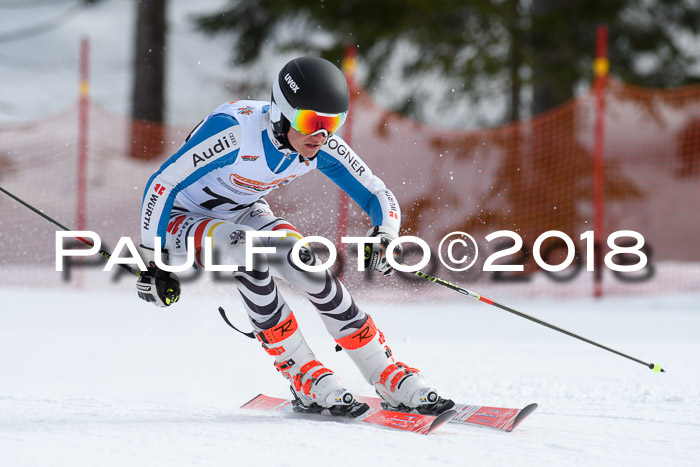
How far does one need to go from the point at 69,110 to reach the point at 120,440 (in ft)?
27.5

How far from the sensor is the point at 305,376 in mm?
3291

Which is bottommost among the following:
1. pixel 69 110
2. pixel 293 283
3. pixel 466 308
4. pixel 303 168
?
pixel 466 308

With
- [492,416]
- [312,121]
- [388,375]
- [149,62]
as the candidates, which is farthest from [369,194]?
[149,62]

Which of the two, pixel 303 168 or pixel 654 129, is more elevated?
pixel 654 129

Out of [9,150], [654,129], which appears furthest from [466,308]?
[9,150]

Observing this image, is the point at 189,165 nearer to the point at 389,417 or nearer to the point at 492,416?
the point at 389,417

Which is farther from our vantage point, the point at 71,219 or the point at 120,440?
the point at 71,219

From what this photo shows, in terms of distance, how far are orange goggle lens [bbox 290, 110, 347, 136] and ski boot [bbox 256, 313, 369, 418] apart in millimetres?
808

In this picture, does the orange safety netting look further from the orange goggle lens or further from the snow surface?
the orange goggle lens

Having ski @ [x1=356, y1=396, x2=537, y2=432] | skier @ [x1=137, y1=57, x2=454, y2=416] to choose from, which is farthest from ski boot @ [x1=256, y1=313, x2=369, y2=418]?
ski @ [x1=356, y1=396, x2=537, y2=432]

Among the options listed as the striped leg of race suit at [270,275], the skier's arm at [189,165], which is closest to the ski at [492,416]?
the striped leg of race suit at [270,275]

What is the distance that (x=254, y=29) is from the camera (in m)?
14.1

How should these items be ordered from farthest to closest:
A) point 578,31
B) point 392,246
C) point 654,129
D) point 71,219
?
1. point 578,31
2. point 654,129
3. point 71,219
4. point 392,246

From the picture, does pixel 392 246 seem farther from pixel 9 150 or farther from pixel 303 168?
pixel 9 150
